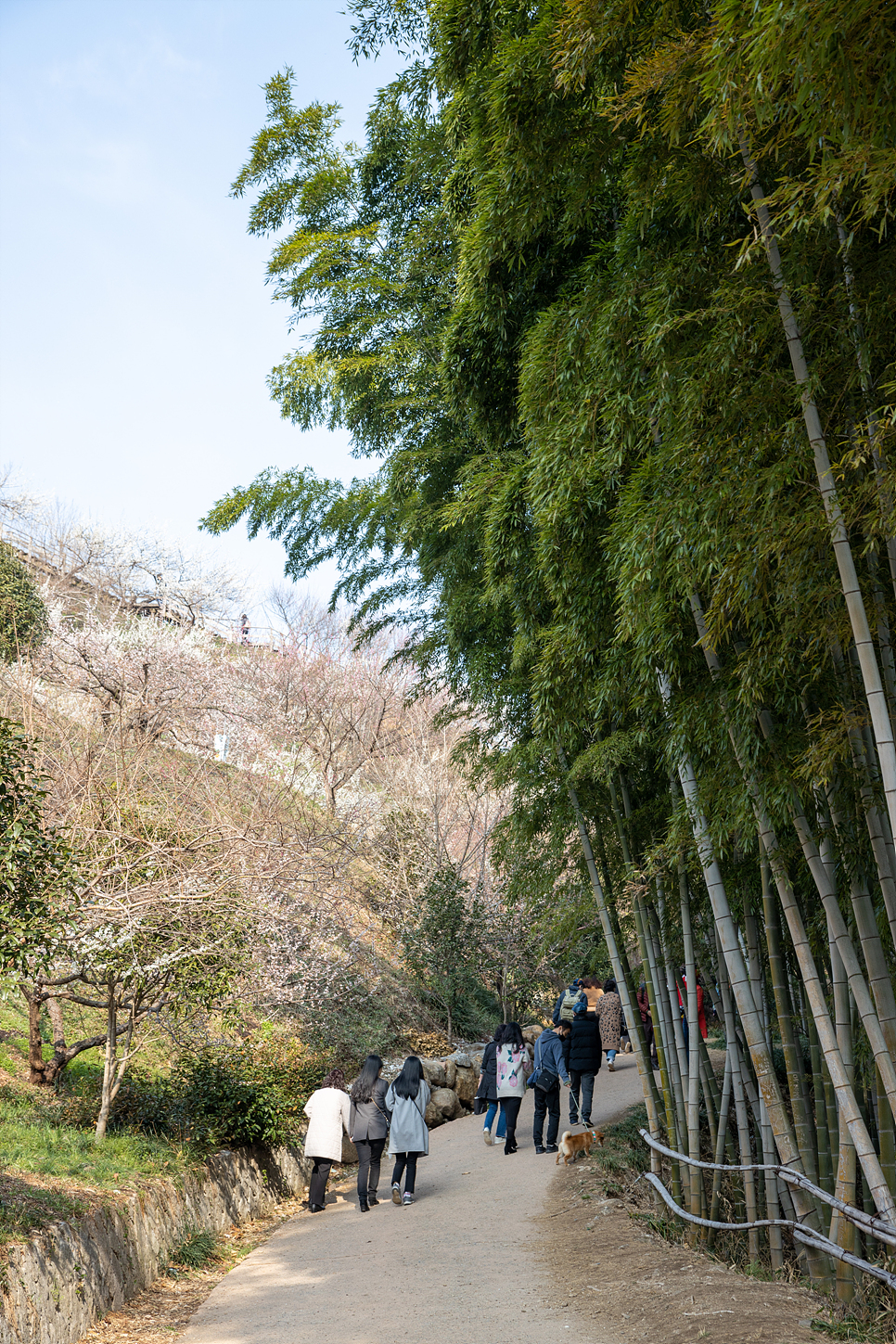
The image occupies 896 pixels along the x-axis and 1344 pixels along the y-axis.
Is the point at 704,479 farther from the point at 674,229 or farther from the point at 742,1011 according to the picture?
the point at 742,1011

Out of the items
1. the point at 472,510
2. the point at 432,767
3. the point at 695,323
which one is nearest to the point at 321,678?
Answer: the point at 432,767

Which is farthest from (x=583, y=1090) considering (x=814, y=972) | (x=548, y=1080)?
(x=814, y=972)

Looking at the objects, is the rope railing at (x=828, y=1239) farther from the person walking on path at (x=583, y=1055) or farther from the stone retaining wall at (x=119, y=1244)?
the person walking on path at (x=583, y=1055)

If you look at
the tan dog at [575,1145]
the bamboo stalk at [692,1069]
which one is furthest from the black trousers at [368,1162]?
the bamboo stalk at [692,1069]

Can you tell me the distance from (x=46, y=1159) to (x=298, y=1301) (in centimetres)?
162

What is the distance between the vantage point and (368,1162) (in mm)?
6852

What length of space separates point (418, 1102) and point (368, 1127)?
43 centimetres

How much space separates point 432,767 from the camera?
595 inches

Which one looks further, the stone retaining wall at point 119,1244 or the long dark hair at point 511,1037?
the long dark hair at point 511,1037

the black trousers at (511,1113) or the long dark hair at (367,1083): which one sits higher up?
the long dark hair at (367,1083)

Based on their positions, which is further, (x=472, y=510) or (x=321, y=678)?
(x=321, y=678)

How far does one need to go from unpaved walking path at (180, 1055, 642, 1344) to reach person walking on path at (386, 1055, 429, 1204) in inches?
6.3

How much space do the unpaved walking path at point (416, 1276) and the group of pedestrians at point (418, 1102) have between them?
24 cm

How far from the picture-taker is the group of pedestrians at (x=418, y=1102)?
6.77 m
